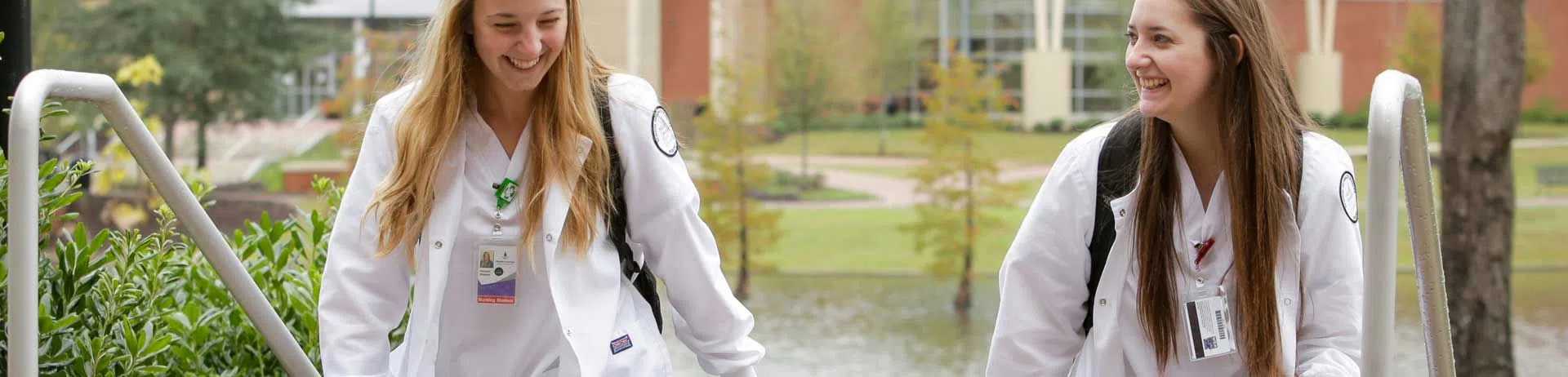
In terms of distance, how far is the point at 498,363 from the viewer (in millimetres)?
1854

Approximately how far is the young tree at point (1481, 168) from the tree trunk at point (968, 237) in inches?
369

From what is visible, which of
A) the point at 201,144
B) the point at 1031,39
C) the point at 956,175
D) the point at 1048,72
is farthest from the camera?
the point at 201,144

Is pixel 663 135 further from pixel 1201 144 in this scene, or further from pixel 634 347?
pixel 1201 144

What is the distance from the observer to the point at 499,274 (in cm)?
183

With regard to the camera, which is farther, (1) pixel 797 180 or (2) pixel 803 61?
(1) pixel 797 180

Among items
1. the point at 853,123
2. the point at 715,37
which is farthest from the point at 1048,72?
the point at 715,37

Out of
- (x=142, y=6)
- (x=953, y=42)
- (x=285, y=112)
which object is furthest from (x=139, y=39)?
(x=953, y=42)

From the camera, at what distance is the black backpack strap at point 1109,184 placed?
6.23ft

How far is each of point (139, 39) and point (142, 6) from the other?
410 mm

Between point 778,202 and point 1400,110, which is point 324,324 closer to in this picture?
point 1400,110

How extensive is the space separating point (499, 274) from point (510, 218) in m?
0.07

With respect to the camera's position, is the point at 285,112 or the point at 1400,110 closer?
the point at 1400,110

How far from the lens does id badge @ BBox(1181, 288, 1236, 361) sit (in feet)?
6.02

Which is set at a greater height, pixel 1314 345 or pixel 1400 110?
pixel 1400 110
